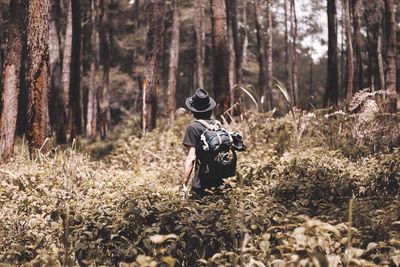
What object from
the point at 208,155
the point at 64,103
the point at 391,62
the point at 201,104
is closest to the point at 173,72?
the point at 64,103

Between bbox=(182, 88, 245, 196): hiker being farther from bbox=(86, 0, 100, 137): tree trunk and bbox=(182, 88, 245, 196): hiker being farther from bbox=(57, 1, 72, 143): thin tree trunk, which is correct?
bbox=(86, 0, 100, 137): tree trunk

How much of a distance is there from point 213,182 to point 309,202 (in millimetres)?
1139

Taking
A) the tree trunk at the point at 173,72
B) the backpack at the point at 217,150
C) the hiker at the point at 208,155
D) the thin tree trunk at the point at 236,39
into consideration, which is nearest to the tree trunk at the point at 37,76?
the hiker at the point at 208,155

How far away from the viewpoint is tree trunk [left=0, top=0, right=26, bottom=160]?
1073 centimetres

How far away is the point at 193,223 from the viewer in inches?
176

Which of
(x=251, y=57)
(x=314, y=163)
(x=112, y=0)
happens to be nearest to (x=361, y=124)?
(x=314, y=163)

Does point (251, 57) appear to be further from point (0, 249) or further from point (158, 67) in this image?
point (0, 249)

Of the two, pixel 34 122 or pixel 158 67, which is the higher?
pixel 158 67

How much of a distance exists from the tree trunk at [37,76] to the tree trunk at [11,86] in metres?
1.47

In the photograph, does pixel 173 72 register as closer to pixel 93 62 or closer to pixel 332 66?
pixel 93 62

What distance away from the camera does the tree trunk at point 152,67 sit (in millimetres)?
12930

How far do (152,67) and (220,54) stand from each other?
8.88 ft

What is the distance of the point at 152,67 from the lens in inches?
513

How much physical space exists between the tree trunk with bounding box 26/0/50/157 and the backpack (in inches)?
178
